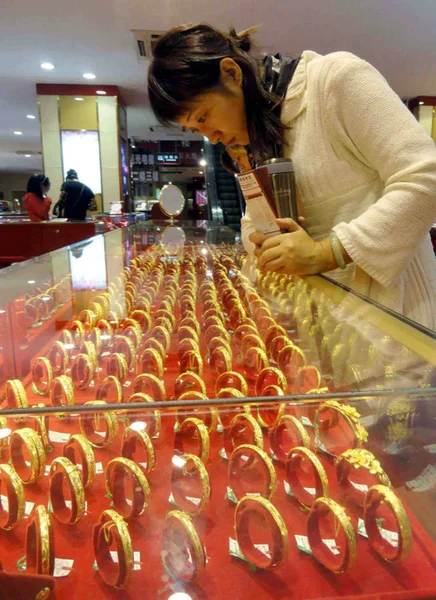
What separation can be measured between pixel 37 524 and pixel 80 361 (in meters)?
0.40

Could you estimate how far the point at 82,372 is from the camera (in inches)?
31.4

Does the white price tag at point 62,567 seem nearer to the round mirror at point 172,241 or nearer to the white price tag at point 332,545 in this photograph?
the white price tag at point 332,545

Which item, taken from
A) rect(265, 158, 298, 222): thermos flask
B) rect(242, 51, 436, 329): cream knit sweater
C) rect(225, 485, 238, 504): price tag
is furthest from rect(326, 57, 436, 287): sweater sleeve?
rect(225, 485, 238, 504): price tag

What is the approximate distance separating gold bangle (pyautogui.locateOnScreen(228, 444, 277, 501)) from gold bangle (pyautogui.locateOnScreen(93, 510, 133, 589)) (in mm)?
142

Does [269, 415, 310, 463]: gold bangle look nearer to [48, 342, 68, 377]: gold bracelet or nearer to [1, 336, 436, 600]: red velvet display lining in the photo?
[1, 336, 436, 600]: red velvet display lining

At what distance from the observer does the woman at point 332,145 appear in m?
0.68

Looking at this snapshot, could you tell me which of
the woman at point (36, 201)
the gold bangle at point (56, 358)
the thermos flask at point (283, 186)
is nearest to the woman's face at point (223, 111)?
the thermos flask at point (283, 186)

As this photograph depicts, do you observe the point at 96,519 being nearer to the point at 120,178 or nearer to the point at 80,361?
the point at 80,361

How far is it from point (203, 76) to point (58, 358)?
0.54m

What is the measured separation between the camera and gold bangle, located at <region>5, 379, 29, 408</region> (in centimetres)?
66

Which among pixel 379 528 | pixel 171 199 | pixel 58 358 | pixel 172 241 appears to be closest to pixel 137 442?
pixel 379 528

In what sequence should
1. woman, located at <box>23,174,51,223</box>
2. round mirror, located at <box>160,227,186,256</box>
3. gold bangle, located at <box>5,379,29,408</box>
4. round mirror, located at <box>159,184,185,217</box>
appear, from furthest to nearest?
woman, located at <box>23,174,51,223</box> < round mirror, located at <box>159,184,185,217</box> < round mirror, located at <box>160,227,186,256</box> < gold bangle, located at <box>5,379,29,408</box>

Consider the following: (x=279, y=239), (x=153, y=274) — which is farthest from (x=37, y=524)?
(x=153, y=274)

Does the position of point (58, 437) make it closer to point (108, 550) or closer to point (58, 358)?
point (108, 550)
